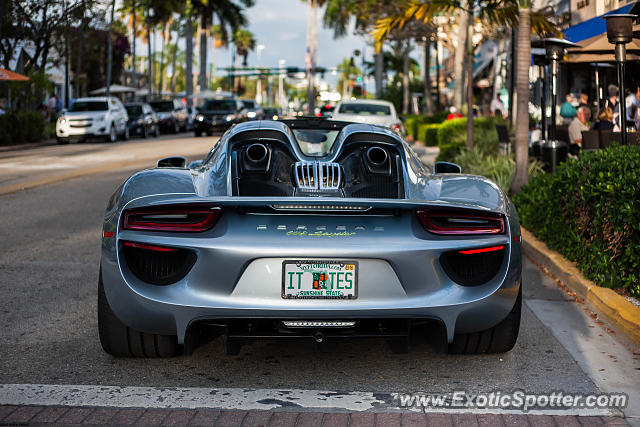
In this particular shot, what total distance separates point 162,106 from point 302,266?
148 feet

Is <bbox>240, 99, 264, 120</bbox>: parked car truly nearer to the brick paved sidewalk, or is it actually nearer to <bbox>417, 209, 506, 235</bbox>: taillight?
<bbox>417, 209, 506, 235</bbox>: taillight

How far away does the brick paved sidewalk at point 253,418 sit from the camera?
435 centimetres

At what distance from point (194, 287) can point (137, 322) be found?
41 cm

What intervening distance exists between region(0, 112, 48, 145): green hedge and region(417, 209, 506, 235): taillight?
29.2 m

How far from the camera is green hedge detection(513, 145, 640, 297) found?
7.13m

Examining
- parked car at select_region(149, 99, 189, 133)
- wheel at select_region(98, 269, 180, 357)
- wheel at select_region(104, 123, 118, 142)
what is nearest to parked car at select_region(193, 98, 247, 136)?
parked car at select_region(149, 99, 189, 133)

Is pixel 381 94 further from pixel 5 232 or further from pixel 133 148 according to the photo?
pixel 5 232

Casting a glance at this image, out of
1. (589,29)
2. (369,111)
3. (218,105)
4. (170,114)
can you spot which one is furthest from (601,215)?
(170,114)

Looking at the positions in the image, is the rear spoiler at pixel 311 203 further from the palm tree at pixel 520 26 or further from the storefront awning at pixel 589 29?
the storefront awning at pixel 589 29

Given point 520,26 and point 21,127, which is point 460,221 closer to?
point 520,26

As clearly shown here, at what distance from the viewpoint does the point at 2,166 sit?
2200 cm

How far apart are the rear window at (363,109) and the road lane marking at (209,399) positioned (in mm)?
20711

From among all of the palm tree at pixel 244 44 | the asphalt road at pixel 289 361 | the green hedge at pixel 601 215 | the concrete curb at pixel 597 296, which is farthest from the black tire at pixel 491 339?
the palm tree at pixel 244 44

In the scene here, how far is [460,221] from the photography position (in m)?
4.98
